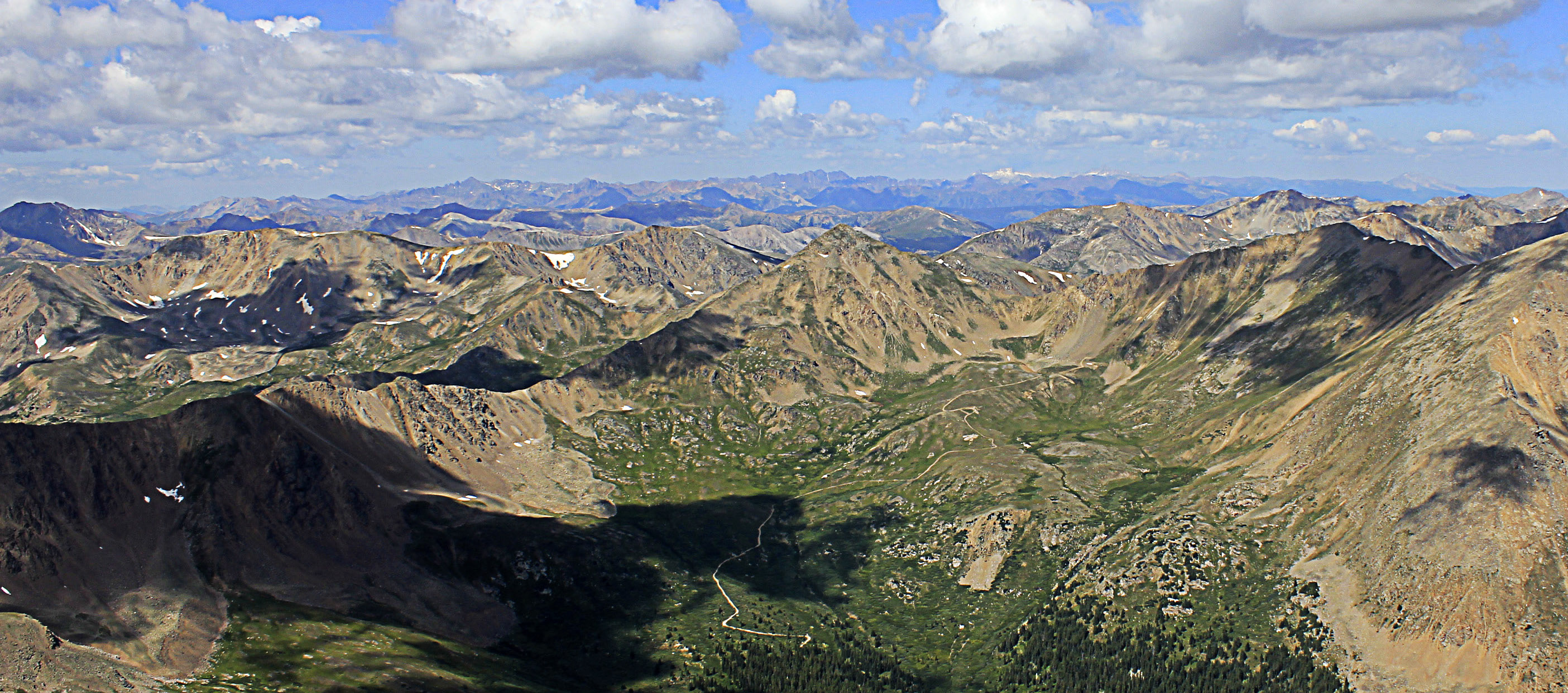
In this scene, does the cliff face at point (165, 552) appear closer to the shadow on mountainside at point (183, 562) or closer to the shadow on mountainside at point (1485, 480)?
the shadow on mountainside at point (183, 562)

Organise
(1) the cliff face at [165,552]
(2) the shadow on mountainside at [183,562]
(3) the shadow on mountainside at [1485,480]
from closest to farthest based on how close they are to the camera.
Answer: (1) the cliff face at [165,552] → (2) the shadow on mountainside at [183,562] → (3) the shadow on mountainside at [1485,480]

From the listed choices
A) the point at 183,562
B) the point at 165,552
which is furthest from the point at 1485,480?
the point at 165,552

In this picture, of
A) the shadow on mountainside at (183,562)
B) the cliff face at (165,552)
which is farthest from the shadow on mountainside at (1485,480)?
the cliff face at (165,552)

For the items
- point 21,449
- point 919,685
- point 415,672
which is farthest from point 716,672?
point 21,449

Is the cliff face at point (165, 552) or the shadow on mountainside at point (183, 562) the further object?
the shadow on mountainside at point (183, 562)

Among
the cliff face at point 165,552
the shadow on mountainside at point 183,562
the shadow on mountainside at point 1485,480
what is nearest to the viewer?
the cliff face at point 165,552

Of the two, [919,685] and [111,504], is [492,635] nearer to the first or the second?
[111,504]

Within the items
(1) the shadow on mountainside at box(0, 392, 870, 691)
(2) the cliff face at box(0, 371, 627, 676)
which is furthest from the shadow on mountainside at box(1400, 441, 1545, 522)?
(2) the cliff face at box(0, 371, 627, 676)

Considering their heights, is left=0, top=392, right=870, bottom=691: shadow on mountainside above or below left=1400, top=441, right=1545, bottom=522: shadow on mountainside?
above

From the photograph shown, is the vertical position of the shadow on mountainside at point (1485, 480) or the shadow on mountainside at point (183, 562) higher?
the shadow on mountainside at point (183, 562)

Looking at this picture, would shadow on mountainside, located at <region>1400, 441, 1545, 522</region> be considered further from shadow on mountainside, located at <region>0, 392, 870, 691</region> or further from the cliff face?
the cliff face

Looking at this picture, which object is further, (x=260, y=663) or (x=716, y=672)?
(x=716, y=672)
